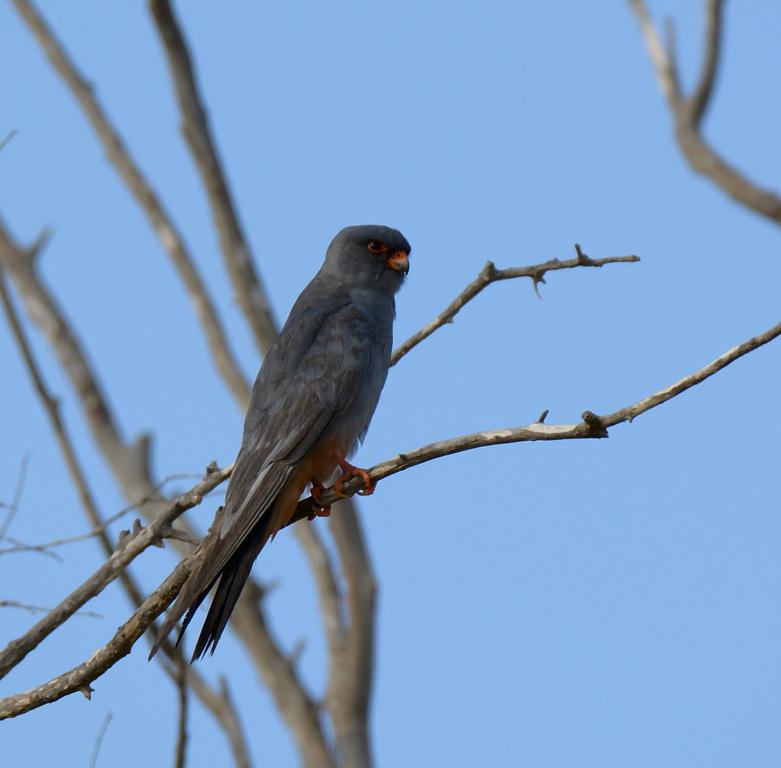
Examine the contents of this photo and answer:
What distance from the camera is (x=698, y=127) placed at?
845cm

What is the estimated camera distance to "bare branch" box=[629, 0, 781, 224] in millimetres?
7625

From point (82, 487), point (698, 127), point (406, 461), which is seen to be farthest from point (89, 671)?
point (698, 127)

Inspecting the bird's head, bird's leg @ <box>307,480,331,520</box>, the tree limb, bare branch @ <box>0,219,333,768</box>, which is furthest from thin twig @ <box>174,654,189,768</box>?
bare branch @ <box>0,219,333,768</box>

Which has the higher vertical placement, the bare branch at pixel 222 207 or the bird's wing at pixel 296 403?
the bare branch at pixel 222 207

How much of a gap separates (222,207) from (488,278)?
6.33 metres

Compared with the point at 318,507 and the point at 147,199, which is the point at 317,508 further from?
the point at 147,199

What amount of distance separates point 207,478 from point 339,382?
837 mm

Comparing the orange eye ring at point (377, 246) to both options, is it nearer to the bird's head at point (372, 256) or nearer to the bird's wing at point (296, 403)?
the bird's head at point (372, 256)

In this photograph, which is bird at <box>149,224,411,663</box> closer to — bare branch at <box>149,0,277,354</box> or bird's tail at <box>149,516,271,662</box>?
bird's tail at <box>149,516,271,662</box>

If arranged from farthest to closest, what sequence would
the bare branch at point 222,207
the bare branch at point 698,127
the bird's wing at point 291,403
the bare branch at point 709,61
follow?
Result: the bare branch at point 222,207, the bare branch at point 709,61, the bare branch at point 698,127, the bird's wing at point 291,403

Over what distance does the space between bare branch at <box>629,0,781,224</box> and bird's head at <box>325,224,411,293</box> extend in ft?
6.93

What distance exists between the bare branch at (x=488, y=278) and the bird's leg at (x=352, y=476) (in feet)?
1.82

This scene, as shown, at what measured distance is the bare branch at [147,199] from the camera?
461 inches

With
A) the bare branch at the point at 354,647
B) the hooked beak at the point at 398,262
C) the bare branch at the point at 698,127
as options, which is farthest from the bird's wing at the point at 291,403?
the bare branch at the point at 354,647
